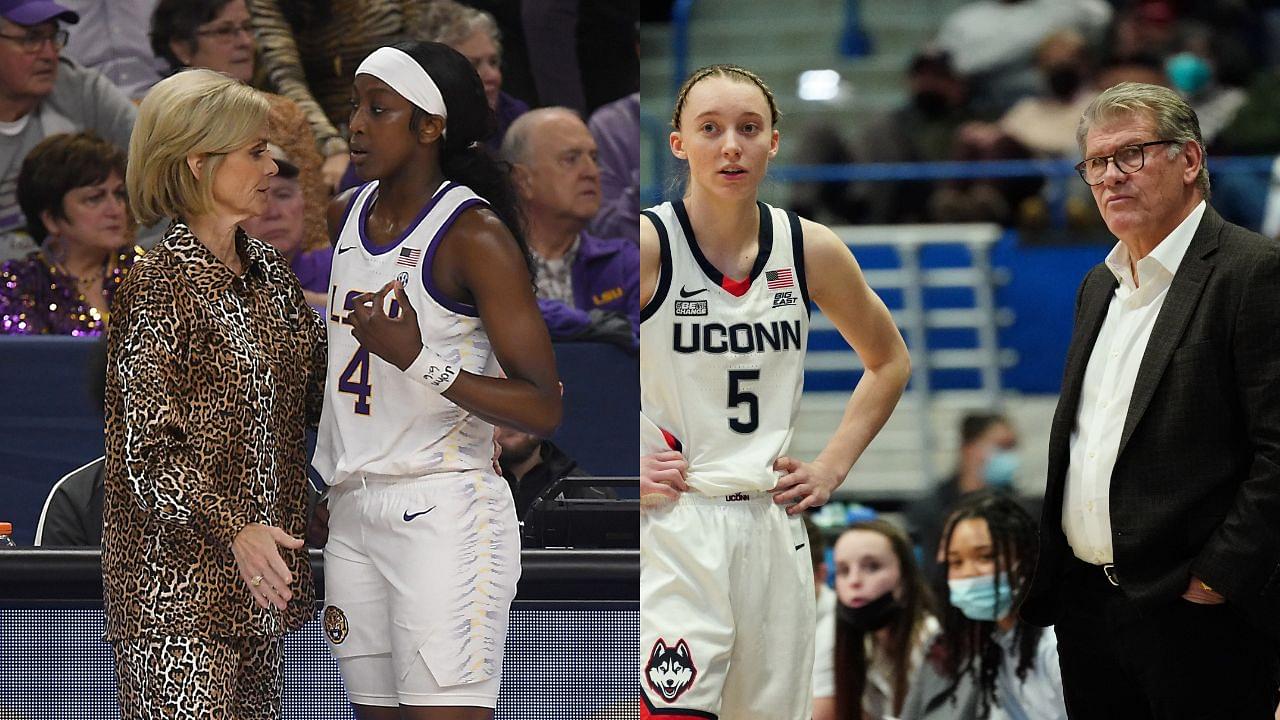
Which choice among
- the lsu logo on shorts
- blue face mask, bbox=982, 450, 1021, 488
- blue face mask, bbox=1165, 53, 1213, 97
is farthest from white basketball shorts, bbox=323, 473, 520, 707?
blue face mask, bbox=1165, 53, 1213, 97

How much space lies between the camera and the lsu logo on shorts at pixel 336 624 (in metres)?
3.63

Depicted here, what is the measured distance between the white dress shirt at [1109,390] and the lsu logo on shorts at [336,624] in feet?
5.31

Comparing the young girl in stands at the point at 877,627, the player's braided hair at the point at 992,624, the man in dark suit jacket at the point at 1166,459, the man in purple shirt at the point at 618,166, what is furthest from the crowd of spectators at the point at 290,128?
the young girl in stands at the point at 877,627

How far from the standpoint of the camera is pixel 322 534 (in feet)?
12.6

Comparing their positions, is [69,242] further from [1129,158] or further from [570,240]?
[1129,158]

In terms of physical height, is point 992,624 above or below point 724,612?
below

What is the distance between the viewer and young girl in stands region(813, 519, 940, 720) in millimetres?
5473

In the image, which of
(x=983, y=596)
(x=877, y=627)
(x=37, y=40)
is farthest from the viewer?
(x=877, y=627)

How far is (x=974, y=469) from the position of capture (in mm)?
8383

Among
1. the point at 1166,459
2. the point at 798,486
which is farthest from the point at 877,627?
the point at 1166,459

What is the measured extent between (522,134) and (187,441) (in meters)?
1.23

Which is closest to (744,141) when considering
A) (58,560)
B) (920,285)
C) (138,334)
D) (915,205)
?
(138,334)

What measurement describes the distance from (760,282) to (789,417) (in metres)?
0.32

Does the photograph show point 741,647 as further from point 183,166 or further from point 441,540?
point 183,166
